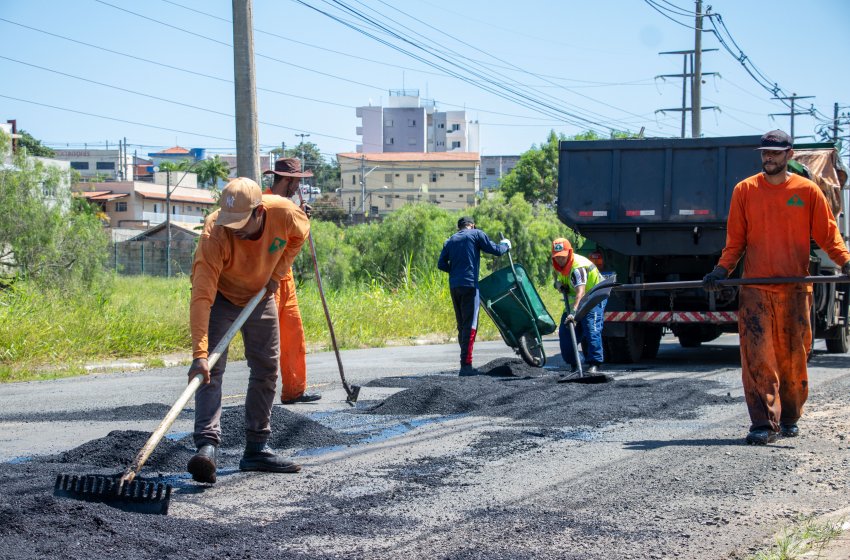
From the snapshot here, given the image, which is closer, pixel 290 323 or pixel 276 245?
pixel 276 245

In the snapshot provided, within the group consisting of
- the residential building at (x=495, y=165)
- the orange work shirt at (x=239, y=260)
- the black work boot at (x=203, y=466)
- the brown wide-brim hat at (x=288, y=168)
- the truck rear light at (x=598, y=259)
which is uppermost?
the residential building at (x=495, y=165)

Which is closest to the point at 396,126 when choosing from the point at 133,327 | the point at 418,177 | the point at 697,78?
the point at 418,177

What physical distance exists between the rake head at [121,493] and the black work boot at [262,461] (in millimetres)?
1134

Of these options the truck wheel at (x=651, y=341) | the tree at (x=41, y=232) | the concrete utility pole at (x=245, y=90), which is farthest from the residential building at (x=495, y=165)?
the concrete utility pole at (x=245, y=90)

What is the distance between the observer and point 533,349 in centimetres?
1205

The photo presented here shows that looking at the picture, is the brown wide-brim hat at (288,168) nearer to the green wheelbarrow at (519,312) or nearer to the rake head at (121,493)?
the rake head at (121,493)

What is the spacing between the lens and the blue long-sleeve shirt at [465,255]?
1153 centimetres

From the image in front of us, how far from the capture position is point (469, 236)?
11633mm

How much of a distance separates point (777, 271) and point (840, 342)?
894 cm

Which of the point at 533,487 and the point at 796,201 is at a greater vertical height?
the point at 796,201

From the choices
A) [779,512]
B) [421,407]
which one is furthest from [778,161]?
[421,407]

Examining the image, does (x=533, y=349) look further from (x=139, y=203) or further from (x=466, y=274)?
(x=139, y=203)

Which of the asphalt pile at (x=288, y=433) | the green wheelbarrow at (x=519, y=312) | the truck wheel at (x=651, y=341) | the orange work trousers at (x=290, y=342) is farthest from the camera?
the truck wheel at (x=651, y=341)

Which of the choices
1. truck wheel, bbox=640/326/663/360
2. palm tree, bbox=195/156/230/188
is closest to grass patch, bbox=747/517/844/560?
truck wheel, bbox=640/326/663/360
